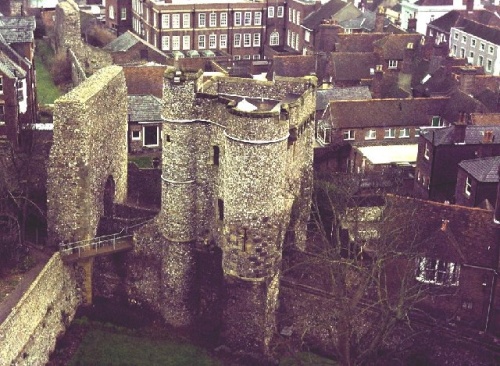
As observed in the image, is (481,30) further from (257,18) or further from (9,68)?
(9,68)

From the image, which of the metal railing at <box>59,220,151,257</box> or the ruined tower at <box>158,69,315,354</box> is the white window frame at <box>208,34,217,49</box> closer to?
the ruined tower at <box>158,69,315,354</box>

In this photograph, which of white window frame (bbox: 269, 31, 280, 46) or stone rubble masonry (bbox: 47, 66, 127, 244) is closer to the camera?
stone rubble masonry (bbox: 47, 66, 127, 244)

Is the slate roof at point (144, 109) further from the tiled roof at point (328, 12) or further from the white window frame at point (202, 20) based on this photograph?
the tiled roof at point (328, 12)

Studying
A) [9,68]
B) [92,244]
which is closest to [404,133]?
[9,68]

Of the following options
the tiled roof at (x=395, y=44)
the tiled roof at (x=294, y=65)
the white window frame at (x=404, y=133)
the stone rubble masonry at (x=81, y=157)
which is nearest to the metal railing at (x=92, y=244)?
the stone rubble masonry at (x=81, y=157)

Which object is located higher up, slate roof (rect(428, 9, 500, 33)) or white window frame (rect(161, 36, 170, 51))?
slate roof (rect(428, 9, 500, 33))

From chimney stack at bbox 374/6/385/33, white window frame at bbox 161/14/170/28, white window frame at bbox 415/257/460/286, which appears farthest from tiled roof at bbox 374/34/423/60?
white window frame at bbox 415/257/460/286

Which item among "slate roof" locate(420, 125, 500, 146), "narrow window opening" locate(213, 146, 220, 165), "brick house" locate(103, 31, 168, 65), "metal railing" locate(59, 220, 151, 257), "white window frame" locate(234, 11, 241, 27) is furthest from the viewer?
"white window frame" locate(234, 11, 241, 27)
